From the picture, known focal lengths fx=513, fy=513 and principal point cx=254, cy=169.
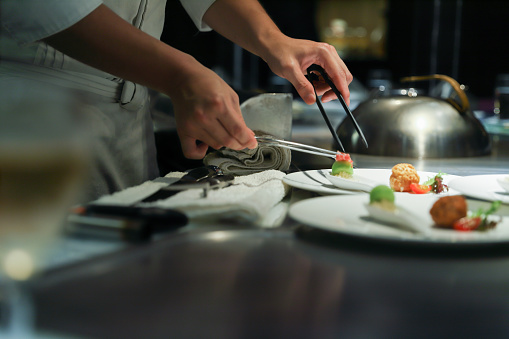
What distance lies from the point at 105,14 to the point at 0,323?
0.54 m

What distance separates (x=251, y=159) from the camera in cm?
100

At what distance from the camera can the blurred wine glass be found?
0.76ft

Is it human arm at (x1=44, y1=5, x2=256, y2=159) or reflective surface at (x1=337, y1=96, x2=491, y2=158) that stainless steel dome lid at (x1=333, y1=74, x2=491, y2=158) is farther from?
human arm at (x1=44, y1=5, x2=256, y2=159)

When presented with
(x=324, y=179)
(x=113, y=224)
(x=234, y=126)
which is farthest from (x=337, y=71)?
(x=113, y=224)

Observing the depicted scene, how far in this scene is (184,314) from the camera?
0.34 meters

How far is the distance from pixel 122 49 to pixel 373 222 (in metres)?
0.44

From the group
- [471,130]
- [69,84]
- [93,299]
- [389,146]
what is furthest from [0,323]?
[471,130]

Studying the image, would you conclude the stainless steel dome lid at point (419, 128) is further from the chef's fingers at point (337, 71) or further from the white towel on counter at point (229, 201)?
the white towel on counter at point (229, 201)

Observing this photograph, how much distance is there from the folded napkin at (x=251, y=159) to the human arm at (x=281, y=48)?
0.46ft

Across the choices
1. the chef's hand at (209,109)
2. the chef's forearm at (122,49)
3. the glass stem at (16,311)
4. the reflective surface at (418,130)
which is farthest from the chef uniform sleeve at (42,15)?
the reflective surface at (418,130)

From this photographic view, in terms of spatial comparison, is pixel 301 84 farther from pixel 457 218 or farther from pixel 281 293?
pixel 281 293

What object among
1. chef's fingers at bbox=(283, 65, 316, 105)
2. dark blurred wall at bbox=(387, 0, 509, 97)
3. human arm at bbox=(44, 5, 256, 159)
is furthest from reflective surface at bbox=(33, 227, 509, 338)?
dark blurred wall at bbox=(387, 0, 509, 97)

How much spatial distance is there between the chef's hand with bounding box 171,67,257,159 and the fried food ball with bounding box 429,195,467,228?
32cm

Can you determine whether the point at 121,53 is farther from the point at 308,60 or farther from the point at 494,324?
the point at 494,324
